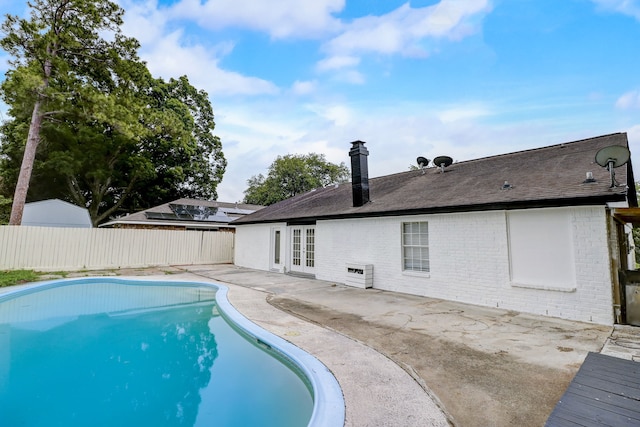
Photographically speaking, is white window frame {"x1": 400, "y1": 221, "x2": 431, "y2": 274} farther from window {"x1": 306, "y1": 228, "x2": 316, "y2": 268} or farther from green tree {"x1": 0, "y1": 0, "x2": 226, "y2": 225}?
green tree {"x1": 0, "y1": 0, "x2": 226, "y2": 225}

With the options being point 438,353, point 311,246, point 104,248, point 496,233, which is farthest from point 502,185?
point 104,248

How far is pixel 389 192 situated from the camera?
35.9 ft

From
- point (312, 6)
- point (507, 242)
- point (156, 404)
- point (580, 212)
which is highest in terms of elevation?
point (312, 6)

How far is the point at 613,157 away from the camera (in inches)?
224

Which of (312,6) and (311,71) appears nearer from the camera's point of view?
(312,6)

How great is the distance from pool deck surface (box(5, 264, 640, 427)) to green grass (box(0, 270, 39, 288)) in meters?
8.13

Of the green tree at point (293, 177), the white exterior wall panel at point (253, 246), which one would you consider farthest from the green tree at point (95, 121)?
the green tree at point (293, 177)

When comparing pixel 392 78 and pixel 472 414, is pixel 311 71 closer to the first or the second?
pixel 392 78

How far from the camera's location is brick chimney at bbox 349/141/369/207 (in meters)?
10.7

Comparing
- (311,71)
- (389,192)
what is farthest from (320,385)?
(311,71)

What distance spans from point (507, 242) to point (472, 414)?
16.6 feet

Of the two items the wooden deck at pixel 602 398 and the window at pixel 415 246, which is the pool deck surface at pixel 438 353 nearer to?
the wooden deck at pixel 602 398

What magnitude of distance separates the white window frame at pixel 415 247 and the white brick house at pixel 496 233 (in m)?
0.03

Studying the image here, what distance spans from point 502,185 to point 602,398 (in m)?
5.76
